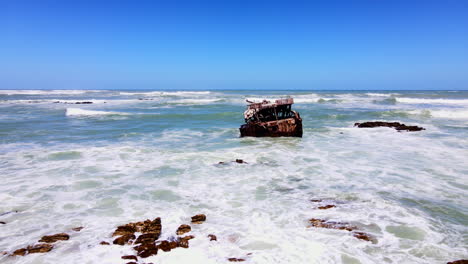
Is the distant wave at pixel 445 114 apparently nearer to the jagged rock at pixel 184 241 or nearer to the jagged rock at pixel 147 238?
the jagged rock at pixel 184 241

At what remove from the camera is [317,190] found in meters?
7.18

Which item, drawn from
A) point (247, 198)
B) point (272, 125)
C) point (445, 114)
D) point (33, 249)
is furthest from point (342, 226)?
point (445, 114)

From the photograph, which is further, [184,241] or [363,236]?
[363,236]

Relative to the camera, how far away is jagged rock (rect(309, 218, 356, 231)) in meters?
5.20

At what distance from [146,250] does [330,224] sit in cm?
316

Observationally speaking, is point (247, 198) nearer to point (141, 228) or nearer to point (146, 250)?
point (141, 228)

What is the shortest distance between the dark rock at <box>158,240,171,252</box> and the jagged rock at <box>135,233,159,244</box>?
0.18m

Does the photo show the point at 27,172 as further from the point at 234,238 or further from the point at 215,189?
the point at 234,238

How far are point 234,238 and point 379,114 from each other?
26.0m

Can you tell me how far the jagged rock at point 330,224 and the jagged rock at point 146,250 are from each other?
2.75m

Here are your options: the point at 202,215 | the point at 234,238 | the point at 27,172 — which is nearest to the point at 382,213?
the point at 234,238

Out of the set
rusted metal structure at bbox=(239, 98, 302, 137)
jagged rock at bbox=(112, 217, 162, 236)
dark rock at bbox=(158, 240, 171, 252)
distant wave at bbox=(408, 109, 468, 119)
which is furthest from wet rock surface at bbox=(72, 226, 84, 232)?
distant wave at bbox=(408, 109, 468, 119)

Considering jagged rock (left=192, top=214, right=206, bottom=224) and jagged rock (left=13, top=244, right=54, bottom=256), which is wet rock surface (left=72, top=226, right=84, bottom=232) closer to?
jagged rock (left=13, top=244, right=54, bottom=256)

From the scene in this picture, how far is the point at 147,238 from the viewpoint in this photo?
4805 mm
